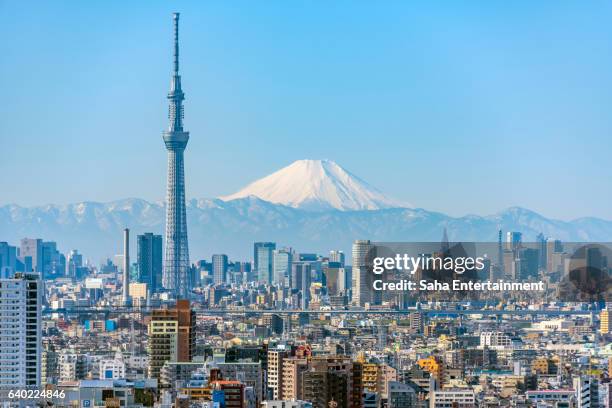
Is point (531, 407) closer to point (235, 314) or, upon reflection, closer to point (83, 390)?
point (83, 390)

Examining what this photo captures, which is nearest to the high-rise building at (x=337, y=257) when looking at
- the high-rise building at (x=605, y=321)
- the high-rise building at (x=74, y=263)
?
the high-rise building at (x=74, y=263)

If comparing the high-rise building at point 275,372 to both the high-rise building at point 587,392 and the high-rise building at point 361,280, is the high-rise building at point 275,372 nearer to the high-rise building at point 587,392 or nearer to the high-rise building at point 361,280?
the high-rise building at point 587,392

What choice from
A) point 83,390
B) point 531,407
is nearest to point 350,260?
point 531,407

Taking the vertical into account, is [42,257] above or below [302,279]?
above

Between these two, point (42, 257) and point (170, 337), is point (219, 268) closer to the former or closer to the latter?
point (42, 257)

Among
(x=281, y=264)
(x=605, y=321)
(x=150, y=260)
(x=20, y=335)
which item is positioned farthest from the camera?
(x=150, y=260)

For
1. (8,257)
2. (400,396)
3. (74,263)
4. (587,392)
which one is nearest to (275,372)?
(400,396)

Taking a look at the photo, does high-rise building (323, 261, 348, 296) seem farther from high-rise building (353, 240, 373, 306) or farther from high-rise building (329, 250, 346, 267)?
high-rise building (353, 240, 373, 306)
